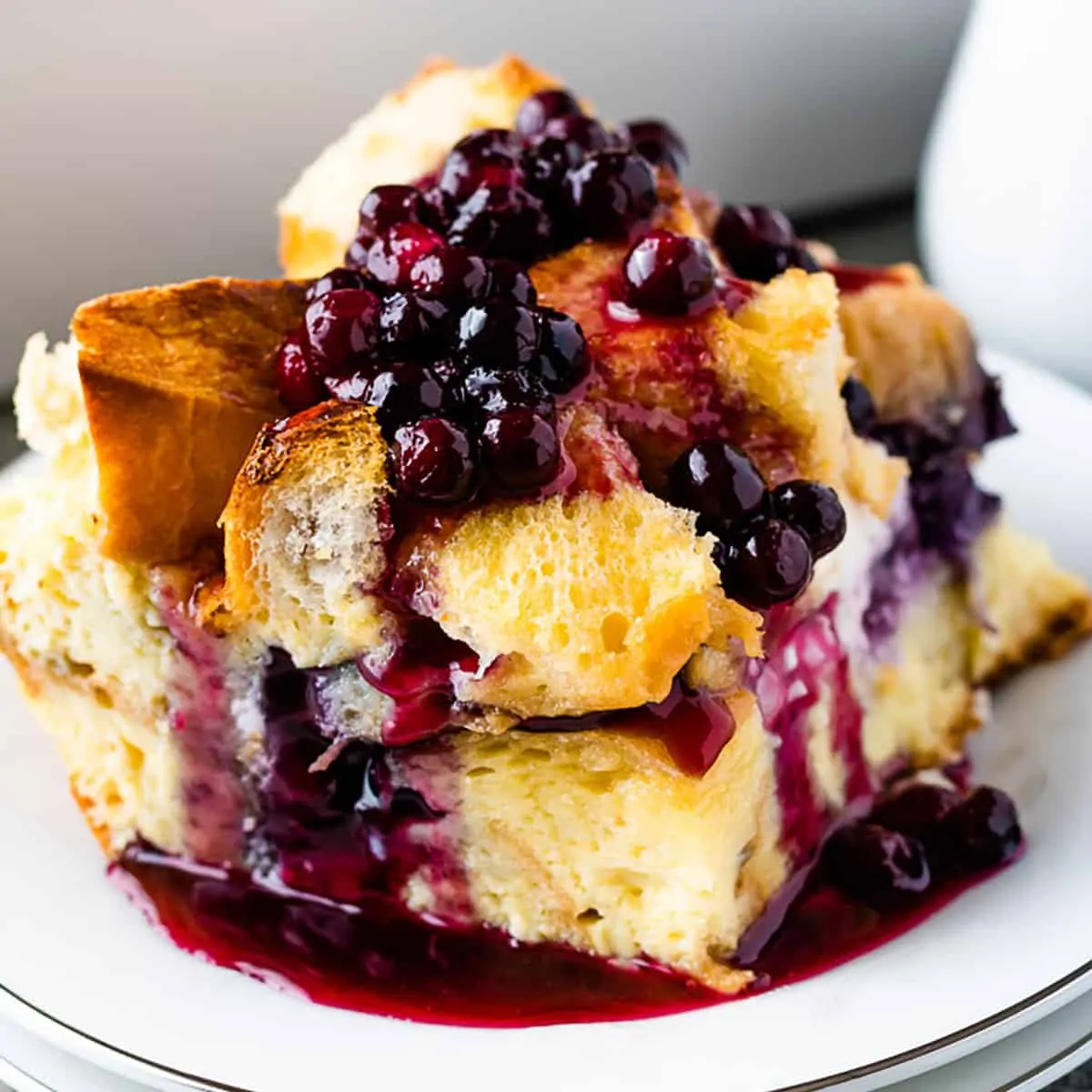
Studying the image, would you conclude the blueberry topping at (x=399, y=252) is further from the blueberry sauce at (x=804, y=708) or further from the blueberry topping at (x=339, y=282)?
the blueberry sauce at (x=804, y=708)

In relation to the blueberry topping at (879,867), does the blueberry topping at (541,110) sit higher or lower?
higher

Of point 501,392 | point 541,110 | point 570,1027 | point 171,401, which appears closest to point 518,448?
point 501,392

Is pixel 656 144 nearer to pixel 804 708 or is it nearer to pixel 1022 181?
pixel 804 708

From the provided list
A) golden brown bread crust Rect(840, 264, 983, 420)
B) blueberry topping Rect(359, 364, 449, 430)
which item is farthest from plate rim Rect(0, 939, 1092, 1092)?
golden brown bread crust Rect(840, 264, 983, 420)

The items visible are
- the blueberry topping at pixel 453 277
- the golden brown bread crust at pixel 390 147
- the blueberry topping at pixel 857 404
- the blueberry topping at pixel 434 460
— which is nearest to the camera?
the blueberry topping at pixel 434 460

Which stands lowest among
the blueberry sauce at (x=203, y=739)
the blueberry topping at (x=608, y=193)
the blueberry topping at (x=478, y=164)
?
the blueberry sauce at (x=203, y=739)

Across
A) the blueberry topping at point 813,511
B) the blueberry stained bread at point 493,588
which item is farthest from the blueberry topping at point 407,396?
the blueberry topping at point 813,511
